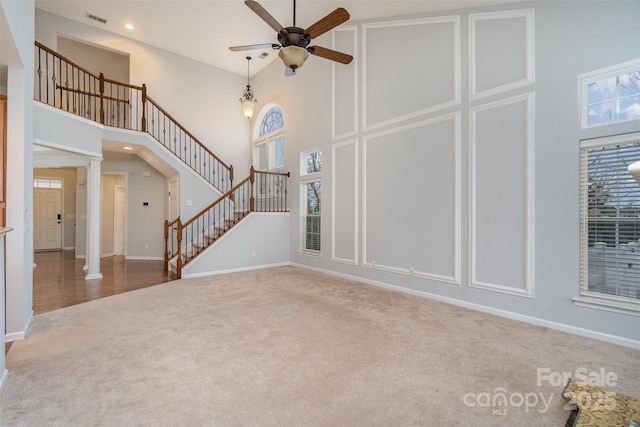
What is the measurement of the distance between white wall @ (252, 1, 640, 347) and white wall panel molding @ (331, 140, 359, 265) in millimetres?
26

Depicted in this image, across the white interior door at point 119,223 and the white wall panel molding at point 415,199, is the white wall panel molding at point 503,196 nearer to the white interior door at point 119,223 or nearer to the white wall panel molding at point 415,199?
the white wall panel molding at point 415,199

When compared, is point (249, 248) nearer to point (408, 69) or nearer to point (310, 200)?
point (310, 200)

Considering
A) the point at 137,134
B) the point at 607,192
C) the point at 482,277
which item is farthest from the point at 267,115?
the point at 607,192

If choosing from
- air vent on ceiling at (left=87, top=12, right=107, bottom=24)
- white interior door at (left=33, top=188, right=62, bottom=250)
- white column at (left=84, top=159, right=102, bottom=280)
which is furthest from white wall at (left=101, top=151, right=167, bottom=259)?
white interior door at (left=33, top=188, right=62, bottom=250)

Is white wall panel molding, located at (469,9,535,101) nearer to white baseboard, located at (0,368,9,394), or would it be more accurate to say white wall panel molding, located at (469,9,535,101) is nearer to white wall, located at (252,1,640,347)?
white wall, located at (252,1,640,347)

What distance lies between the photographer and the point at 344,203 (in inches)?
220

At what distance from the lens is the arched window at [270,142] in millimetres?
7559

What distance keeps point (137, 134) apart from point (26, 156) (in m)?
3.31

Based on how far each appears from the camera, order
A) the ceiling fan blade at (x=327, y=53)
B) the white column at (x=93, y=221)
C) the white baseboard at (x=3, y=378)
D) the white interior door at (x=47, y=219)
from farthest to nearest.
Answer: the white interior door at (x=47, y=219) < the white column at (x=93, y=221) < the ceiling fan blade at (x=327, y=53) < the white baseboard at (x=3, y=378)

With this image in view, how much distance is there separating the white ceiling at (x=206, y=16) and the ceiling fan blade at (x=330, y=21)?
201 centimetres

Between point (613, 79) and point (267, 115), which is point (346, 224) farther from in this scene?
point (267, 115)

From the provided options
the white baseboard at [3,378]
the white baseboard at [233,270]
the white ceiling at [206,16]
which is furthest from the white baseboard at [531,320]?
the white baseboard at [3,378]

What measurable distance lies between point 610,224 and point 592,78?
4.95 feet

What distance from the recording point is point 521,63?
337 cm
